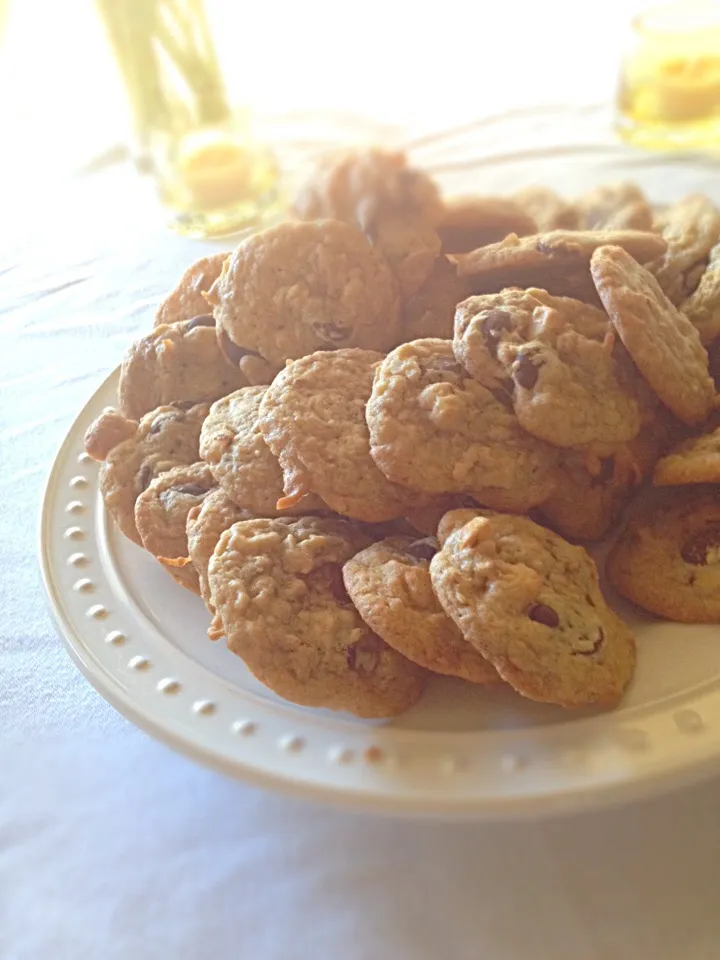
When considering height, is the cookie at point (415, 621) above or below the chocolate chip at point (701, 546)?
above

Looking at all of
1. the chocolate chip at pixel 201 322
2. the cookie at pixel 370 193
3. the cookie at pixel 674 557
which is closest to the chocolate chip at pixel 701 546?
the cookie at pixel 674 557

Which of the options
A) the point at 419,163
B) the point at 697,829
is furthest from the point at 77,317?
the point at 697,829

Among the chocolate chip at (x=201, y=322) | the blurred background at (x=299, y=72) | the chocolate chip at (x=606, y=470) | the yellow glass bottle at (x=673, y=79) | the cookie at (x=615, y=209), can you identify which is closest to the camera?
the chocolate chip at (x=606, y=470)

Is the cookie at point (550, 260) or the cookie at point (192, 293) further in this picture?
the cookie at point (192, 293)

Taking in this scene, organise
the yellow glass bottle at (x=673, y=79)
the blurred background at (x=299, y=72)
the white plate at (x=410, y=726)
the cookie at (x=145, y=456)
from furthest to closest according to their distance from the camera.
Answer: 1. the blurred background at (x=299, y=72)
2. the yellow glass bottle at (x=673, y=79)
3. the cookie at (x=145, y=456)
4. the white plate at (x=410, y=726)

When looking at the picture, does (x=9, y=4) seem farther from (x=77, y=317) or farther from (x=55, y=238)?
(x=77, y=317)

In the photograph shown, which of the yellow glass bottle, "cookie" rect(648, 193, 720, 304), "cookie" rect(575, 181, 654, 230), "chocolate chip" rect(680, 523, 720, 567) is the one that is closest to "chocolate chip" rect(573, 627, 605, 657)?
"chocolate chip" rect(680, 523, 720, 567)

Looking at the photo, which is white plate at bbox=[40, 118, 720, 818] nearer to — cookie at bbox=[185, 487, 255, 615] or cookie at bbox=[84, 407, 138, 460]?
cookie at bbox=[185, 487, 255, 615]

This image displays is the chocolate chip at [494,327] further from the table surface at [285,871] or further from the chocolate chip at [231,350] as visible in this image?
the table surface at [285,871]

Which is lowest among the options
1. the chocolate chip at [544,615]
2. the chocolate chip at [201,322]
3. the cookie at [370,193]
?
the chocolate chip at [544,615]
